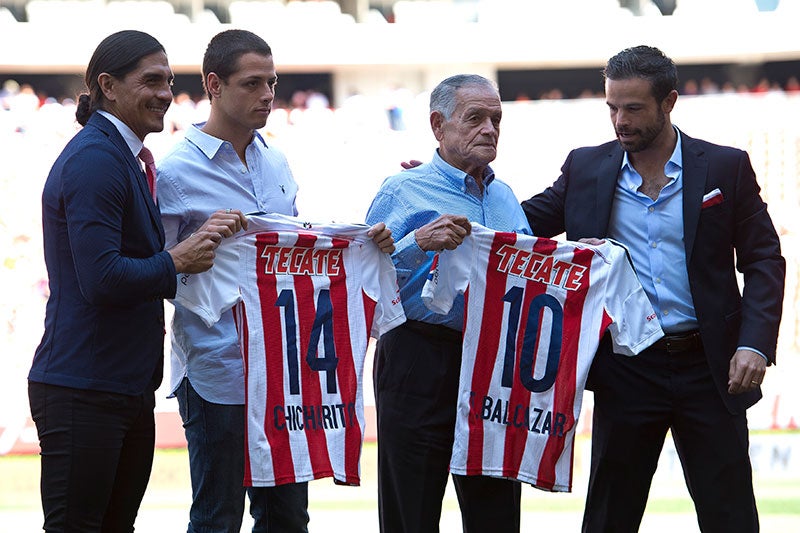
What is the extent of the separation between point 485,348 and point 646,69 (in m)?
0.92

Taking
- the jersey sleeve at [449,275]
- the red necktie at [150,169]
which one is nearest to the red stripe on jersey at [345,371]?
the jersey sleeve at [449,275]

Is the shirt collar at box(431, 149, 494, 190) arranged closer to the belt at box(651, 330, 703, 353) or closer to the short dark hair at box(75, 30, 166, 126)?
the belt at box(651, 330, 703, 353)

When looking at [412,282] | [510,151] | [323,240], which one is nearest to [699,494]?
[412,282]

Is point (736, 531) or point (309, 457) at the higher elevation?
point (309, 457)

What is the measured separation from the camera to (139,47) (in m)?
2.74

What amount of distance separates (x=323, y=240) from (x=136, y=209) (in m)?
0.64

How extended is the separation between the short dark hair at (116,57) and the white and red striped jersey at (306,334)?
1.82 ft

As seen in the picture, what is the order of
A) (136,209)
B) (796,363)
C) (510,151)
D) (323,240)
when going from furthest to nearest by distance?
(510,151) < (796,363) < (323,240) < (136,209)

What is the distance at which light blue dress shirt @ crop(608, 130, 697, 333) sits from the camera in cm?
323

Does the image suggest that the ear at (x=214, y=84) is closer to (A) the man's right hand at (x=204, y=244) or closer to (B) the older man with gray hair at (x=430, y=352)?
(A) the man's right hand at (x=204, y=244)

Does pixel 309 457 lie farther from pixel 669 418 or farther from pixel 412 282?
pixel 669 418

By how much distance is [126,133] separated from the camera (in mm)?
2764

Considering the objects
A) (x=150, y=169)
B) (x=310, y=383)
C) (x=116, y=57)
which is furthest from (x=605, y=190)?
A: (x=116, y=57)

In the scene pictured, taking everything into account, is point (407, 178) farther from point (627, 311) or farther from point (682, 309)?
point (682, 309)
